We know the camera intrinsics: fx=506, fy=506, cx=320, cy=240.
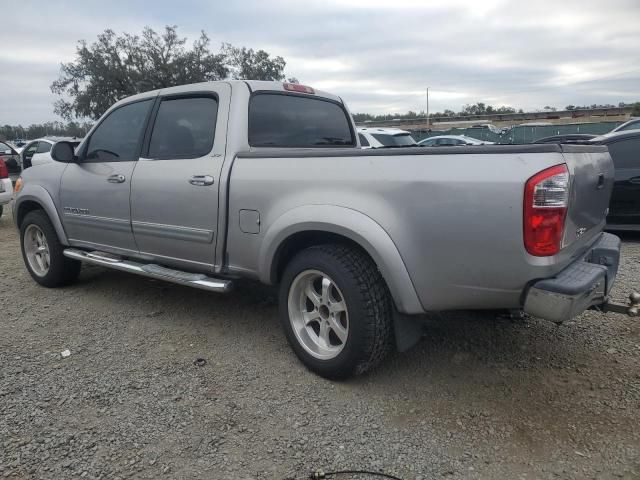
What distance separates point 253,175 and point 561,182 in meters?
1.83

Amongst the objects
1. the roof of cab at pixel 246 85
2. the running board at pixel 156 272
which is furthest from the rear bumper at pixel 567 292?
the roof of cab at pixel 246 85

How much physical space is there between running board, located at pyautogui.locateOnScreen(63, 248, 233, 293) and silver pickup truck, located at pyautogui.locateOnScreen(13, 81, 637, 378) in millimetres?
18

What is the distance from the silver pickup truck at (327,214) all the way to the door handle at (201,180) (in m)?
0.01

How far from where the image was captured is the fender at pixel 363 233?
2.70m

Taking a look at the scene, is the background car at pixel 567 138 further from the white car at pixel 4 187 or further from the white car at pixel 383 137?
the white car at pixel 4 187

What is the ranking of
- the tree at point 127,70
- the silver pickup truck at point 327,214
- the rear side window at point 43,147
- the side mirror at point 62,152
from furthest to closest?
the tree at point 127,70 → the rear side window at point 43,147 → the side mirror at point 62,152 → the silver pickup truck at point 327,214

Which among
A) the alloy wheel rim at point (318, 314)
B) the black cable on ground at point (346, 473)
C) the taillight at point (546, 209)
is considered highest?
the taillight at point (546, 209)

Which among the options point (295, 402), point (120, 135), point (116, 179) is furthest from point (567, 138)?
point (295, 402)

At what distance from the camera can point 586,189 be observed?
2674 mm

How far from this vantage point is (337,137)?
14.7 feet

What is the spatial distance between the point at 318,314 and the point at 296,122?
5.48ft

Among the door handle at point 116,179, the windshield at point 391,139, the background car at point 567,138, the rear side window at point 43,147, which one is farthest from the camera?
the rear side window at point 43,147

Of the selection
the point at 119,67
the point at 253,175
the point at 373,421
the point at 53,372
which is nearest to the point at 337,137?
the point at 253,175

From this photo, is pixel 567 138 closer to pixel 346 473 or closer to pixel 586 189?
pixel 586 189
